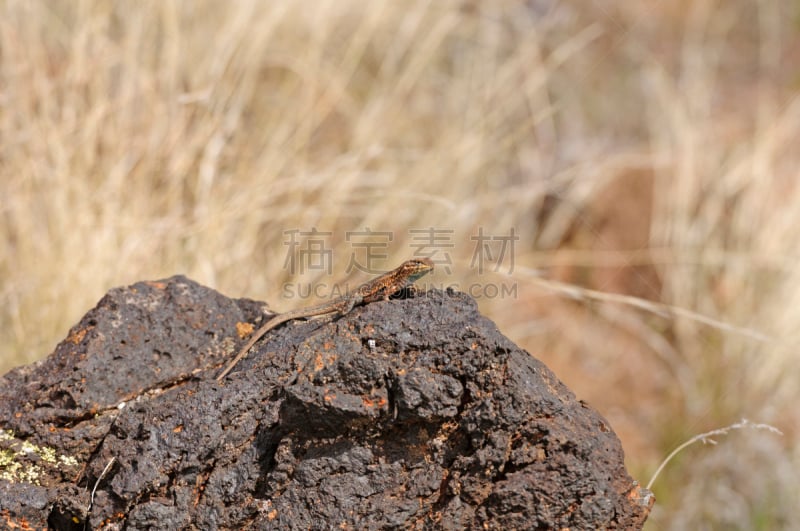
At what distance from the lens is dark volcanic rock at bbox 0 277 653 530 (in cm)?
212

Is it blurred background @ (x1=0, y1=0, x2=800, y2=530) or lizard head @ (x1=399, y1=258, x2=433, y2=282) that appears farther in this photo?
blurred background @ (x1=0, y1=0, x2=800, y2=530)

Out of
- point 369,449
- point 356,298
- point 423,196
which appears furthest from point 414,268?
point 369,449

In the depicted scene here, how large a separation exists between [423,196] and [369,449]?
5.77 ft

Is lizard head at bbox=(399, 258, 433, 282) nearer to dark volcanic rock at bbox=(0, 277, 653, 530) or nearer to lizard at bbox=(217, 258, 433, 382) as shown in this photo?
lizard at bbox=(217, 258, 433, 382)

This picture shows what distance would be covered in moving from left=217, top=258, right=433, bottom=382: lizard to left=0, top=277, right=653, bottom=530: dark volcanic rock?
0.64ft

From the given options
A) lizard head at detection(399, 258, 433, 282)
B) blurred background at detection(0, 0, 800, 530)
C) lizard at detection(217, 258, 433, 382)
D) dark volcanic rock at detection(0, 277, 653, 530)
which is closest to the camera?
dark volcanic rock at detection(0, 277, 653, 530)

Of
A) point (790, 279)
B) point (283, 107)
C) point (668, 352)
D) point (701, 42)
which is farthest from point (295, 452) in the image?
point (701, 42)

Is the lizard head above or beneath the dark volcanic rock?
above

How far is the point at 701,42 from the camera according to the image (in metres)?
12.2

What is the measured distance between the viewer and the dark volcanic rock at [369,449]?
83.3 inches

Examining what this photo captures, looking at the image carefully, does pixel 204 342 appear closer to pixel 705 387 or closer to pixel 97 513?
pixel 97 513

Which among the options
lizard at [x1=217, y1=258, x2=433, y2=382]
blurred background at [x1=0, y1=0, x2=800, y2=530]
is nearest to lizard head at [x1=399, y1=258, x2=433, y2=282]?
lizard at [x1=217, y1=258, x2=433, y2=382]

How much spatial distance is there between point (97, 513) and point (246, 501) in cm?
42

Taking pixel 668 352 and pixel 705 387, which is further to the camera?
pixel 668 352
